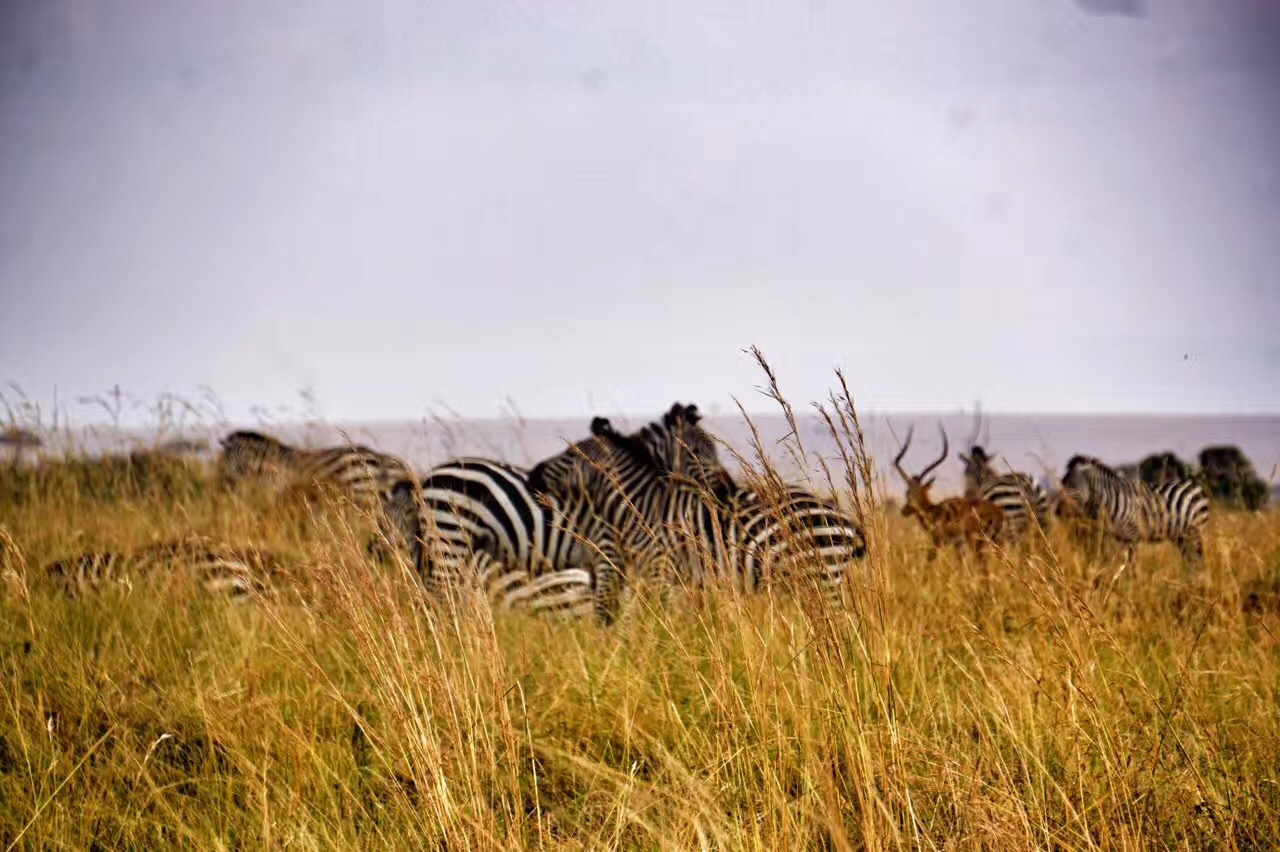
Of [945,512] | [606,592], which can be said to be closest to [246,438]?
[606,592]

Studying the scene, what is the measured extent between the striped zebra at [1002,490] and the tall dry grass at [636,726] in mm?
3405

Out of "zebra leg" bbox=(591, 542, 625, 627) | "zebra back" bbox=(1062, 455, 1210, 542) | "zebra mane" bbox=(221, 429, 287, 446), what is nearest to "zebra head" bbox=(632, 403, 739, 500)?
"zebra leg" bbox=(591, 542, 625, 627)

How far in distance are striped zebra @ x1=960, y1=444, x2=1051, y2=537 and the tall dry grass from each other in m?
3.40

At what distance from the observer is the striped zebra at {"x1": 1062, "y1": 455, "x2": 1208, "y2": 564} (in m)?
8.87

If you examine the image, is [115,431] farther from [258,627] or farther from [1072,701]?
[1072,701]

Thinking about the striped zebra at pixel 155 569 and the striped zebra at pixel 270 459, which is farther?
the striped zebra at pixel 270 459

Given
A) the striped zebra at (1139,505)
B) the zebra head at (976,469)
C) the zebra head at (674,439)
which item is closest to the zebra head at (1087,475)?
the striped zebra at (1139,505)

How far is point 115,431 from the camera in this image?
866 centimetres

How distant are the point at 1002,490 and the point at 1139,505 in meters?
1.25

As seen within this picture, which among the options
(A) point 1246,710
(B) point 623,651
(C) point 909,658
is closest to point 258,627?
(B) point 623,651

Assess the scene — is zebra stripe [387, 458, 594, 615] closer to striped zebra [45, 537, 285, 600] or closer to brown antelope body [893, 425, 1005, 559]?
striped zebra [45, 537, 285, 600]

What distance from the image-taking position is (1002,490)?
30.9 ft

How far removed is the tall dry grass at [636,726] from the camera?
87.5 inches

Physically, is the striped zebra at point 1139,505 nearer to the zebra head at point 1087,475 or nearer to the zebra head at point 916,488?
the zebra head at point 1087,475
